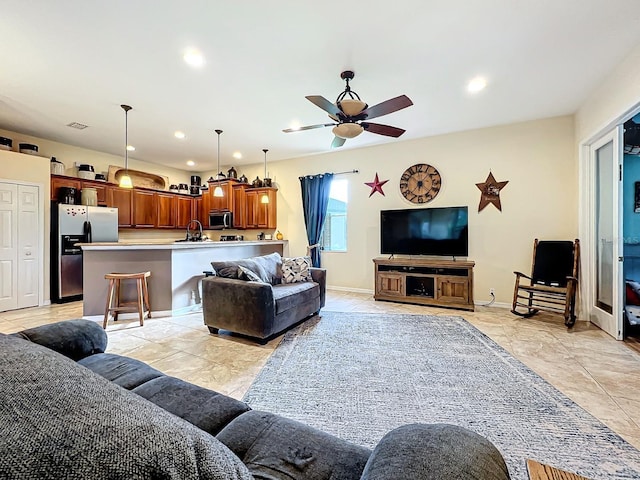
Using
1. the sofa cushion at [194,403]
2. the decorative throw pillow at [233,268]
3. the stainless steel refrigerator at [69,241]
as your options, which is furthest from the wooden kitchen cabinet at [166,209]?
the sofa cushion at [194,403]

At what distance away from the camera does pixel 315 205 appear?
592cm

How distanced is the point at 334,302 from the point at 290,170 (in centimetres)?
312

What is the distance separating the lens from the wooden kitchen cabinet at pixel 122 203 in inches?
226

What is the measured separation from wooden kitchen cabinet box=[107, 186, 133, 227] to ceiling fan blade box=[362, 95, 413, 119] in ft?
17.7

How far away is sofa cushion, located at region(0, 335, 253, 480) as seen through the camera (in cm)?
34

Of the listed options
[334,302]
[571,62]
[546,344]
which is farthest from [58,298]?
[571,62]

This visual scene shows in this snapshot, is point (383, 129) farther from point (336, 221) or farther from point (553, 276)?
point (553, 276)

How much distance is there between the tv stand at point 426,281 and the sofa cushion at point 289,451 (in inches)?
154

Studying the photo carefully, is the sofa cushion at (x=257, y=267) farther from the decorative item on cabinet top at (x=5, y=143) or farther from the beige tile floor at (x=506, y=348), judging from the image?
the decorative item on cabinet top at (x=5, y=143)

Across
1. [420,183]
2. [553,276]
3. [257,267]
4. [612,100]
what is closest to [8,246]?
[257,267]

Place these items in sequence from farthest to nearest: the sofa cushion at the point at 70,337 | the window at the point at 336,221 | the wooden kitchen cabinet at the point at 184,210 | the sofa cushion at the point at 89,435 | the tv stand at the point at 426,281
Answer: the wooden kitchen cabinet at the point at 184,210 < the window at the point at 336,221 < the tv stand at the point at 426,281 < the sofa cushion at the point at 70,337 < the sofa cushion at the point at 89,435

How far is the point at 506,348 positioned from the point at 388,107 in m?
2.66

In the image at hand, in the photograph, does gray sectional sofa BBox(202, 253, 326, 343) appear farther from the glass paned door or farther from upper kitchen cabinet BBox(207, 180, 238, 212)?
the glass paned door

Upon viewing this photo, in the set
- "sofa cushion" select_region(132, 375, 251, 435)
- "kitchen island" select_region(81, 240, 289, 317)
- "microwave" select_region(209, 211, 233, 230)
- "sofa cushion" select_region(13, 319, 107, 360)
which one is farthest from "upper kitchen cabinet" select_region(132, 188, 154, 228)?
"sofa cushion" select_region(132, 375, 251, 435)
